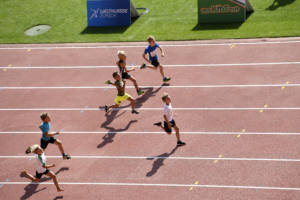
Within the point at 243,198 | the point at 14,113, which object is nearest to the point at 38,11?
the point at 14,113

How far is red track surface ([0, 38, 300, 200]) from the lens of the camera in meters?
14.8

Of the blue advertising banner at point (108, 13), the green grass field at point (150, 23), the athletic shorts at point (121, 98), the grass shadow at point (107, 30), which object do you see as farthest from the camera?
the blue advertising banner at point (108, 13)

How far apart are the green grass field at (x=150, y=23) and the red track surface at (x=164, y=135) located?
4.61ft

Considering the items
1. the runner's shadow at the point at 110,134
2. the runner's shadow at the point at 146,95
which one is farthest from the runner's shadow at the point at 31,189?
the runner's shadow at the point at 146,95

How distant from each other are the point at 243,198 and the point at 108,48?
12.8 meters

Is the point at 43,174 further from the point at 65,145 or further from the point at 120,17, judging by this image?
the point at 120,17

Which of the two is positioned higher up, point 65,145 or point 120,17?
point 120,17

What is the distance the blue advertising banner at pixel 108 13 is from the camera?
1036 inches

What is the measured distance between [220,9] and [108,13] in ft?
20.0

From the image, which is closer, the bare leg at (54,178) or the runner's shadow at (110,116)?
the bare leg at (54,178)

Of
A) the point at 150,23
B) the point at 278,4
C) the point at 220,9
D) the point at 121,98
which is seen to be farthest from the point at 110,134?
the point at 278,4

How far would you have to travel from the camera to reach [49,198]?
1505 cm

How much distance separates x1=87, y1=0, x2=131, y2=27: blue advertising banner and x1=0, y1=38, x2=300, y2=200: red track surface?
9.81 feet

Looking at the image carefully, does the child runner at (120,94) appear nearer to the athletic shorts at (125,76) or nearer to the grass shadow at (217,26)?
the athletic shorts at (125,76)
